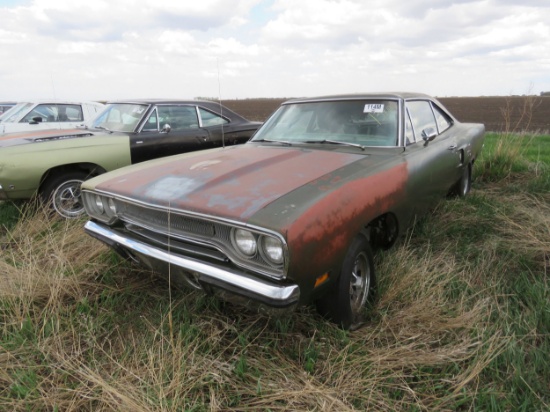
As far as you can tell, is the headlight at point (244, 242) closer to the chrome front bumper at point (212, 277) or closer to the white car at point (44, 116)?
the chrome front bumper at point (212, 277)

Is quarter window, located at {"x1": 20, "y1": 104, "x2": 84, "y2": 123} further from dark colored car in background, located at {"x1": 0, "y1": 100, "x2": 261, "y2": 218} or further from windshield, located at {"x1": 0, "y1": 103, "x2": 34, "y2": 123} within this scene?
dark colored car in background, located at {"x1": 0, "y1": 100, "x2": 261, "y2": 218}

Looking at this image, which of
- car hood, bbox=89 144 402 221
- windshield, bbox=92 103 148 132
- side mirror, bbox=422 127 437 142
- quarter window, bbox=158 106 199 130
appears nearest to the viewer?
car hood, bbox=89 144 402 221

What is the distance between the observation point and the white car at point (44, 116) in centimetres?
748

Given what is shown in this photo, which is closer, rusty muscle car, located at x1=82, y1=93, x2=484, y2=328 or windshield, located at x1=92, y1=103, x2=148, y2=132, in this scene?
rusty muscle car, located at x1=82, y1=93, x2=484, y2=328

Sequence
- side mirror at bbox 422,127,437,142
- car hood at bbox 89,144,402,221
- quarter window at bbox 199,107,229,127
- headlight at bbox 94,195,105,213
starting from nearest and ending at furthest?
car hood at bbox 89,144,402,221 < headlight at bbox 94,195,105,213 < side mirror at bbox 422,127,437,142 < quarter window at bbox 199,107,229,127

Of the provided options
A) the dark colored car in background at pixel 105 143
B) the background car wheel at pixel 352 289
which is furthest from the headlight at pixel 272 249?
the dark colored car in background at pixel 105 143

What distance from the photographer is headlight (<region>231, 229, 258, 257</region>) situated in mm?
1893

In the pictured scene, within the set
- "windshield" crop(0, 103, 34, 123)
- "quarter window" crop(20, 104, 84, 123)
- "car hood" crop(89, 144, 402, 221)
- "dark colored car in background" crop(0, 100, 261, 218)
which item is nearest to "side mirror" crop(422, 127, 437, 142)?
"car hood" crop(89, 144, 402, 221)

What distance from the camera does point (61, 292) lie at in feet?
8.70

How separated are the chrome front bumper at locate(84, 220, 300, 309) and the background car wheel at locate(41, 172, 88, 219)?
2.16 metres

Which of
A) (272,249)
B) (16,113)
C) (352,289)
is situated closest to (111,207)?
(272,249)

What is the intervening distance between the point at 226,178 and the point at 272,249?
711 millimetres

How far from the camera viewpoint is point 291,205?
1.94 m

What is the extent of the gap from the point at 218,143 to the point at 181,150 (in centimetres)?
61
